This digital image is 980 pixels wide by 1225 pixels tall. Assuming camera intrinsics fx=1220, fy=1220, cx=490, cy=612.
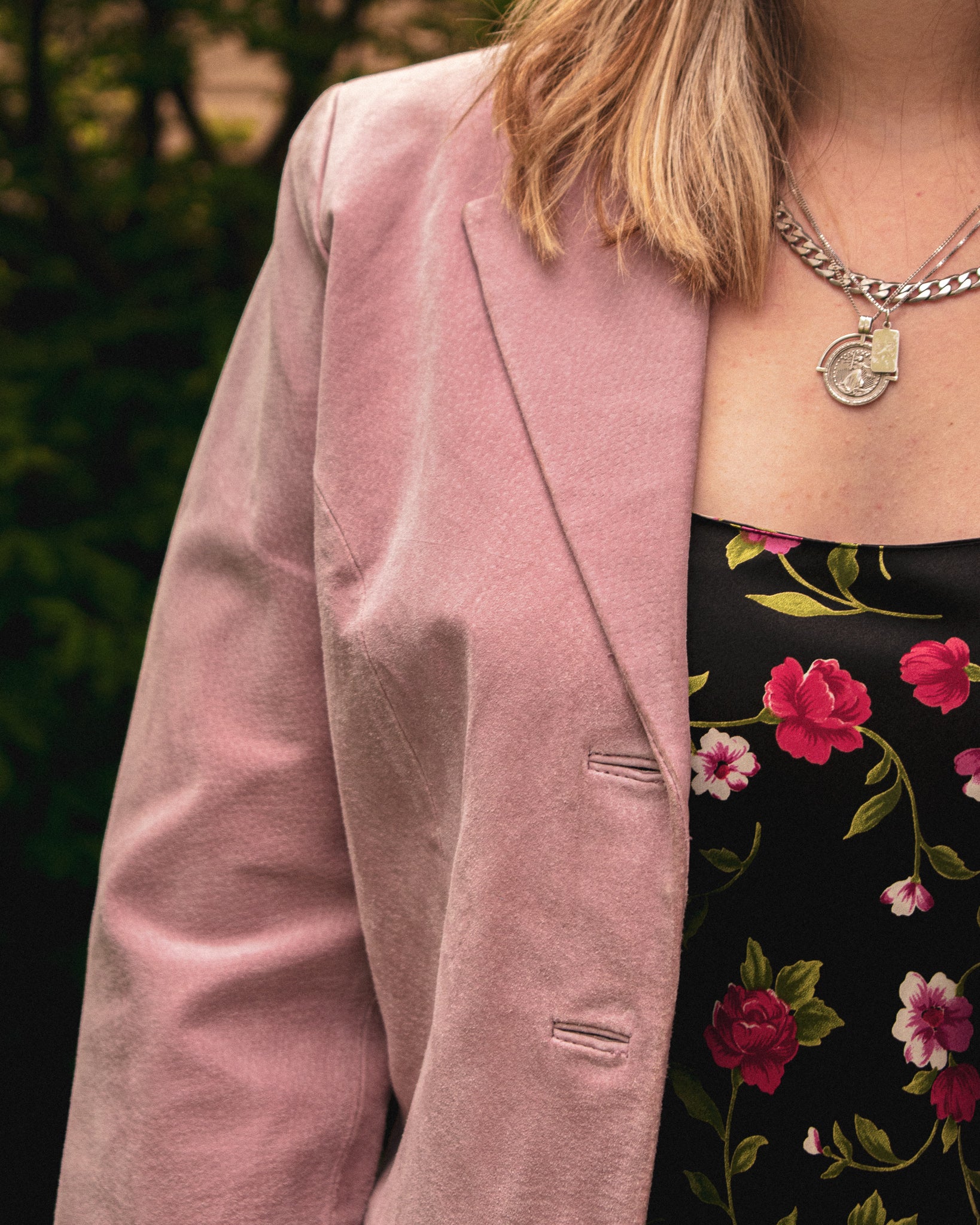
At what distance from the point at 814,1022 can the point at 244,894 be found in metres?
0.54

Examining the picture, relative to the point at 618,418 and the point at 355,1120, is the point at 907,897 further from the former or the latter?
the point at 355,1120

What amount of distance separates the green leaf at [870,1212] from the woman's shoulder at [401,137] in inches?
38.4

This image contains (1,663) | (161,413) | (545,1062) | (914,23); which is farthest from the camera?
(161,413)

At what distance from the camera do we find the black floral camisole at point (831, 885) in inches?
38.7

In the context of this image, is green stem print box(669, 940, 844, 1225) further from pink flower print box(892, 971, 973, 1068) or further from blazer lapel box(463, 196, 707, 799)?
blazer lapel box(463, 196, 707, 799)

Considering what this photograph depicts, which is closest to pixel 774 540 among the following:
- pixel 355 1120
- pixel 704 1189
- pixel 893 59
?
pixel 893 59

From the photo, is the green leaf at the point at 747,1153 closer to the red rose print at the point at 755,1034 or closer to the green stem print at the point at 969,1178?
the red rose print at the point at 755,1034

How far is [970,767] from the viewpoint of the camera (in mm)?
977

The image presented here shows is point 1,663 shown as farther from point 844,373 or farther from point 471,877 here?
point 844,373

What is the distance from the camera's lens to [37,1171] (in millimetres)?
2514

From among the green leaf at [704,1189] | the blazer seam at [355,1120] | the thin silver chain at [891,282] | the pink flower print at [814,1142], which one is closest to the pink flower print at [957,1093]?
the pink flower print at [814,1142]

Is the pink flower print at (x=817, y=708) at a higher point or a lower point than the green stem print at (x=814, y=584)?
lower

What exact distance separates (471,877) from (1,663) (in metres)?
1.50

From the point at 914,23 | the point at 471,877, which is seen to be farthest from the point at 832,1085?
the point at 914,23
